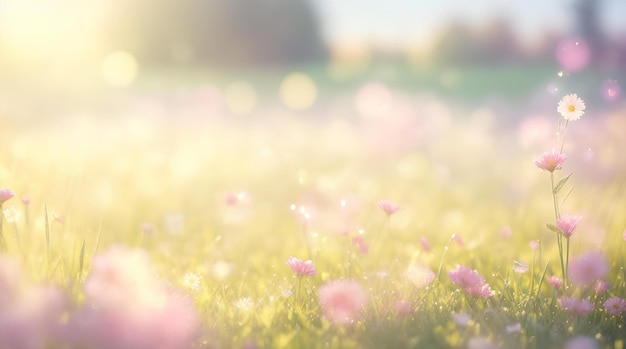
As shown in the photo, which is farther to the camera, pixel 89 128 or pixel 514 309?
pixel 89 128

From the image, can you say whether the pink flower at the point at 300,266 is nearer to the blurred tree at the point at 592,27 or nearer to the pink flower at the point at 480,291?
the pink flower at the point at 480,291

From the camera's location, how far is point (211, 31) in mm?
13133

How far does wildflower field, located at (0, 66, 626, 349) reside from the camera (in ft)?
6.28

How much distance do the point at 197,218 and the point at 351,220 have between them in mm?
957

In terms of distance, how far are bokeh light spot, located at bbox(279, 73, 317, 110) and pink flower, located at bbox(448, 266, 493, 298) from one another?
6.92 m

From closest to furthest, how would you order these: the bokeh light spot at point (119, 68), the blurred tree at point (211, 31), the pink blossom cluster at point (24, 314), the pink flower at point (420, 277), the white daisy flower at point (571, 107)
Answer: the pink blossom cluster at point (24, 314)
the white daisy flower at point (571, 107)
the pink flower at point (420, 277)
the bokeh light spot at point (119, 68)
the blurred tree at point (211, 31)

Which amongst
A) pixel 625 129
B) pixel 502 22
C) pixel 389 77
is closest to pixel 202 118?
pixel 625 129

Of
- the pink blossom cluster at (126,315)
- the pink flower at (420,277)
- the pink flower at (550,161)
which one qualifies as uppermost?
A: the pink flower at (550,161)

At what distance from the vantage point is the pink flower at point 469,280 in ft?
6.98

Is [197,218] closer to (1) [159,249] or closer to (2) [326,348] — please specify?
(1) [159,249]

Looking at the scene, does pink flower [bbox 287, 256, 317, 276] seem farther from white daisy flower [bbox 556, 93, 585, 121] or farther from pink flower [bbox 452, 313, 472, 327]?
white daisy flower [bbox 556, 93, 585, 121]

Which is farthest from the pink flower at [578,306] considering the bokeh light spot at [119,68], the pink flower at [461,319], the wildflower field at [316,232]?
the bokeh light spot at [119,68]

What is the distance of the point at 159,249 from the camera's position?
3066 millimetres

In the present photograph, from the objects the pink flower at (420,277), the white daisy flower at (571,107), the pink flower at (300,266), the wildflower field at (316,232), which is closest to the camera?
the wildflower field at (316,232)
